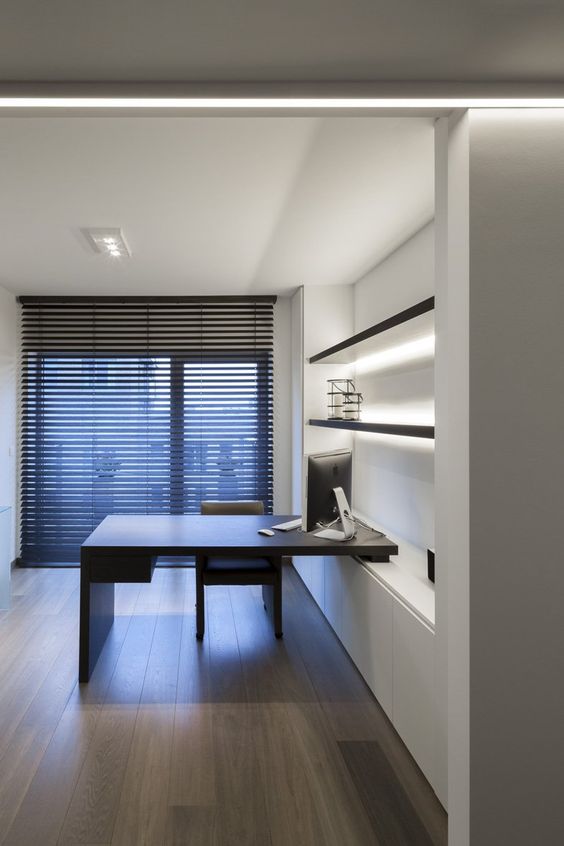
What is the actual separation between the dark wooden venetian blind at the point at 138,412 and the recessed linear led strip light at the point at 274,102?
3545 millimetres

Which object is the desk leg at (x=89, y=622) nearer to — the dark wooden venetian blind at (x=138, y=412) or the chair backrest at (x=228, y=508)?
the chair backrest at (x=228, y=508)

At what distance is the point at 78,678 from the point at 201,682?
639mm

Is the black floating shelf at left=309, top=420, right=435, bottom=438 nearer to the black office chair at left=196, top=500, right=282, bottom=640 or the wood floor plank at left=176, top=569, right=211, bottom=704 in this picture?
the black office chair at left=196, top=500, right=282, bottom=640

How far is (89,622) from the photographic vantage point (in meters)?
2.96

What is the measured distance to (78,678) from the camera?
9.64 ft

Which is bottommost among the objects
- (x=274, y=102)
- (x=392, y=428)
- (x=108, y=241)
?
(x=392, y=428)

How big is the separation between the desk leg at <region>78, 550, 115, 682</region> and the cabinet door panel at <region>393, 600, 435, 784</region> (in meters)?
1.56

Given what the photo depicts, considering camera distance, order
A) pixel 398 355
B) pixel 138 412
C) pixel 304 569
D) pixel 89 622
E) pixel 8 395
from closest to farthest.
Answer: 1. pixel 89 622
2. pixel 398 355
3. pixel 304 569
4. pixel 8 395
5. pixel 138 412

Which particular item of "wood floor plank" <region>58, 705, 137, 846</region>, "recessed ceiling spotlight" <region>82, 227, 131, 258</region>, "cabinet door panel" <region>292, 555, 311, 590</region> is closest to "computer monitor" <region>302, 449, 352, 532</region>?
"cabinet door panel" <region>292, 555, 311, 590</region>

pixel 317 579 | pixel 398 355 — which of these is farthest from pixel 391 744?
pixel 398 355
